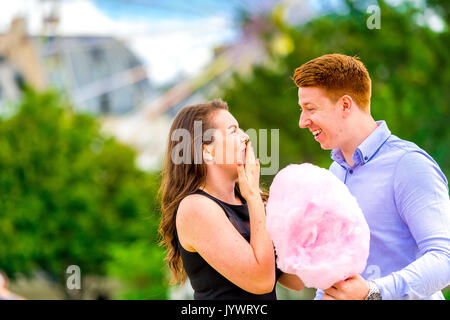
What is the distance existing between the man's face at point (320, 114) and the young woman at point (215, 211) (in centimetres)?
24

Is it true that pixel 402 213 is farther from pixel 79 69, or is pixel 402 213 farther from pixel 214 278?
pixel 79 69

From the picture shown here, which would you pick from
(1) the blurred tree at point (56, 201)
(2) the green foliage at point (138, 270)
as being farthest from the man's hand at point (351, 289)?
(1) the blurred tree at point (56, 201)

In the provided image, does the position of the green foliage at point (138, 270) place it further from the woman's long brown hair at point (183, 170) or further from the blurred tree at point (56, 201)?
the woman's long brown hair at point (183, 170)

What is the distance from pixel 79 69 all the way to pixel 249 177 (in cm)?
2858

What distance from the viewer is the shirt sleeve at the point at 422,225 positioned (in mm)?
1903

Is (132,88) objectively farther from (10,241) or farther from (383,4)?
(383,4)

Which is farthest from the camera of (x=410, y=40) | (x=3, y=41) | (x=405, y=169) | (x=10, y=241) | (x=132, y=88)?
(x=132, y=88)

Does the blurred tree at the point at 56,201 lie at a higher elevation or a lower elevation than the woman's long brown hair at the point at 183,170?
lower

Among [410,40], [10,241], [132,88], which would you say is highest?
[410,40]

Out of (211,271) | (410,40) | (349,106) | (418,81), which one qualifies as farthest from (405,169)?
(410,40)

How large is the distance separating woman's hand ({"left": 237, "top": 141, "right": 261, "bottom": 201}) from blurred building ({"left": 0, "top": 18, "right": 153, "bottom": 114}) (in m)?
25.0

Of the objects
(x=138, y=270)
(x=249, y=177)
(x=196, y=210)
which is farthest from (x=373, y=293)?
(x=138, y=270)

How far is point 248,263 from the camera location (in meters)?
2.07

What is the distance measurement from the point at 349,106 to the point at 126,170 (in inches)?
843
